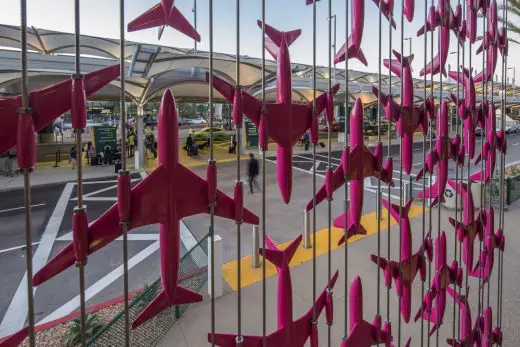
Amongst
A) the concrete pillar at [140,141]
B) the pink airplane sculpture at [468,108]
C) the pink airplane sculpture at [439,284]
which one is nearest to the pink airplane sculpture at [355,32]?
the pink airplane sculpture at [468,108]

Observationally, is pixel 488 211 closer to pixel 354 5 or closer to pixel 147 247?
pixel 354 5

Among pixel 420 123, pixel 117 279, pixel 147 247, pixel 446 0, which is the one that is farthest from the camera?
pixel 147 247

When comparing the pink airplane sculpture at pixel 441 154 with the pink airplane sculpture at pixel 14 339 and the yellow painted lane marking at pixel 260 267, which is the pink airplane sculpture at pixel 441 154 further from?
the yellow painted lane marking at pixel 260 267

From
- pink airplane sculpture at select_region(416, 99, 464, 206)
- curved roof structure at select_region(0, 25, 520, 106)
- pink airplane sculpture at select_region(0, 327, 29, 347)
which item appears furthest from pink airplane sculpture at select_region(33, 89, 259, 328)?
curved roof structure at select_region(0, 25, 520, 106)

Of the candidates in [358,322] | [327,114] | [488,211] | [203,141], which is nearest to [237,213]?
[327,114]

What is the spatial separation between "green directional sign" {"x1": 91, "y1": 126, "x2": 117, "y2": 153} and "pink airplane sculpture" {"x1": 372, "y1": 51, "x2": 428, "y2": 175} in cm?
1521

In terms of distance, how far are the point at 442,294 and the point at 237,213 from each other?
1897 mm

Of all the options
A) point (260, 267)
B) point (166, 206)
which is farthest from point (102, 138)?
point (166, 206)

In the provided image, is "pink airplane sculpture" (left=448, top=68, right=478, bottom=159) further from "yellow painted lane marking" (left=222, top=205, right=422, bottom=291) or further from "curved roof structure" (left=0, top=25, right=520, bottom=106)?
"curved roof structure" (left=0, top=25, right=520, bottom=106)

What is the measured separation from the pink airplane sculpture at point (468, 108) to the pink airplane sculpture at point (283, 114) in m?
1.63

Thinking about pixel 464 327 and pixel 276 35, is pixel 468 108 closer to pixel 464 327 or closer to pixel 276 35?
pixel 464 327

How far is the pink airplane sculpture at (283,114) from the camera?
126 centimetres

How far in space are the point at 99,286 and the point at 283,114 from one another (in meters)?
4.90

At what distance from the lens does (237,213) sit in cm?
121
